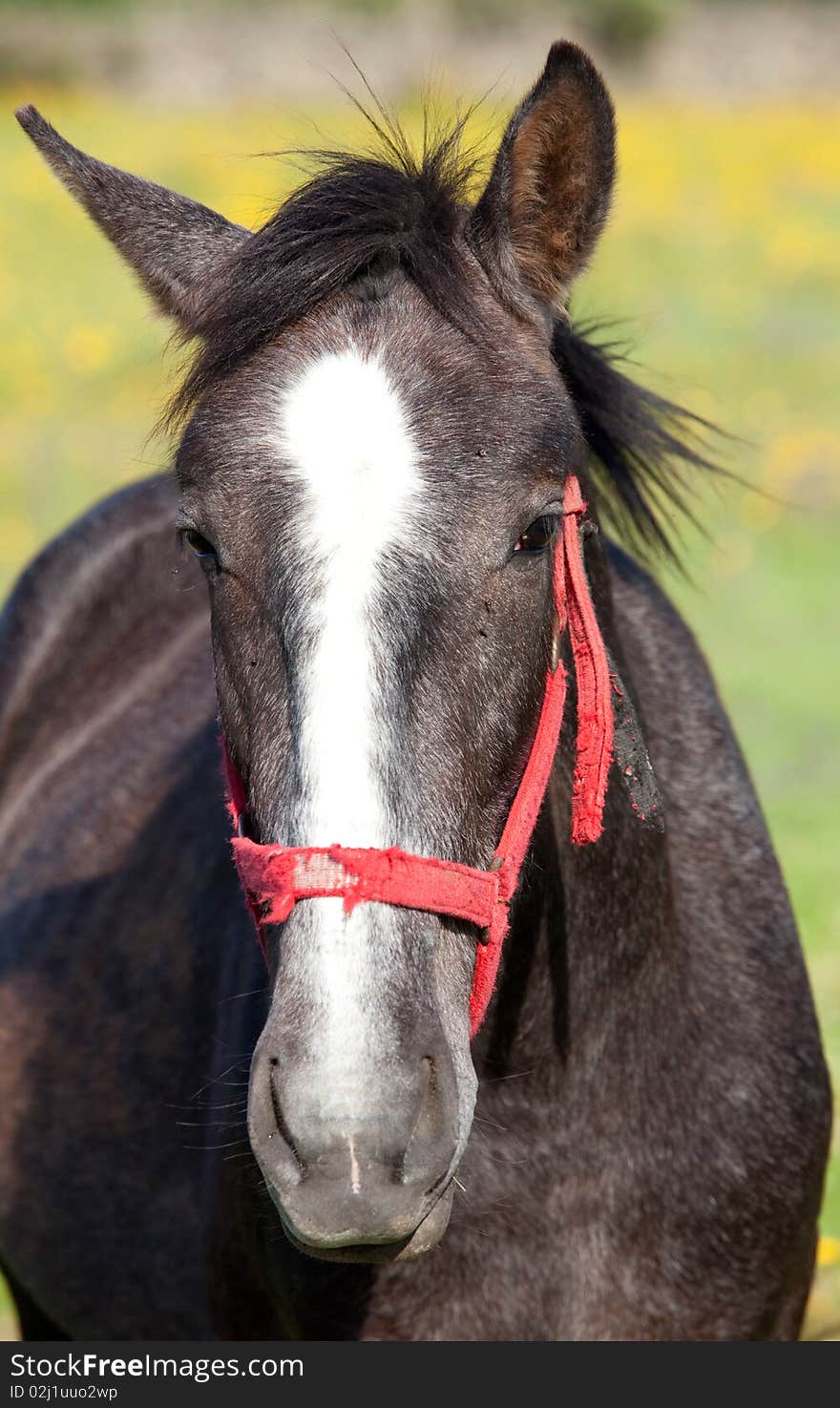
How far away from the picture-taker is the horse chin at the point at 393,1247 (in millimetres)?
2205

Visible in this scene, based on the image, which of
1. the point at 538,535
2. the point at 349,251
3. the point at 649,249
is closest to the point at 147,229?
the point at 349,251

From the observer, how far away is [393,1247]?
223cm

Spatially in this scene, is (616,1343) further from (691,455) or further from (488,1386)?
(691,455)

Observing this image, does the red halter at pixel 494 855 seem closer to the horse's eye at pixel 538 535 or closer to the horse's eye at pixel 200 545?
the horse's eye at pixel 538 535

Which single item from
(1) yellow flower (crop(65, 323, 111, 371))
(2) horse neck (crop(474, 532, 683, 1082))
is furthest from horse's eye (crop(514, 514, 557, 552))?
(1) yellow flower (crop(65, 323, 111, 371))

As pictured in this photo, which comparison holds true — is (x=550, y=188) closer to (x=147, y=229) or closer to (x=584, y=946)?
(x=147, y=229)

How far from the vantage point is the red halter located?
86.6 inches

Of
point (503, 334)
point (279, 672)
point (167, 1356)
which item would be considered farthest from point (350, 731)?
point (167, 1356)

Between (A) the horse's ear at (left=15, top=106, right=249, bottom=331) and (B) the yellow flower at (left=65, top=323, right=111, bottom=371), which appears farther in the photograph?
(B) the yellow flower at (left=65, top=323, right=111, bottom=371)

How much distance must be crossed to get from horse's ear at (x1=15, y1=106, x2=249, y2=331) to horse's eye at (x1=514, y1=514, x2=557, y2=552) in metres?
0.80

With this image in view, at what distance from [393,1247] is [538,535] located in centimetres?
104

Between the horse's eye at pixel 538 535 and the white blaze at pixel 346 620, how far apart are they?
22 centimetres

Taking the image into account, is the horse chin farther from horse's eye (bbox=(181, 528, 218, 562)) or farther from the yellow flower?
the yellow flower

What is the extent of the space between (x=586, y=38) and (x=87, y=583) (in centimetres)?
3130
